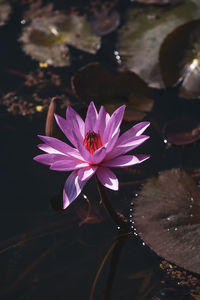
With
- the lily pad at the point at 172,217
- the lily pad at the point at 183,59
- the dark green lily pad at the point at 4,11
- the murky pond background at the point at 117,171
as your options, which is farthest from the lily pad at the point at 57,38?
the lily pad at the point at 172,217

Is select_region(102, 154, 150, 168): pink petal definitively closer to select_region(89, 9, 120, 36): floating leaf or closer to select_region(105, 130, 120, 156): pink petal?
select_region(105, 130, 120, 156): pink petal

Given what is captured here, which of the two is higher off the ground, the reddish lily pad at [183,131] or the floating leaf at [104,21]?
the floating leaf at [104,21]

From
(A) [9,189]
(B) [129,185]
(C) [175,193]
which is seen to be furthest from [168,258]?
(A) [9,189]

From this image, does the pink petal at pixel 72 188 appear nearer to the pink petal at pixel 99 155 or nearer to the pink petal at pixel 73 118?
the pink petal at pixel 99 155

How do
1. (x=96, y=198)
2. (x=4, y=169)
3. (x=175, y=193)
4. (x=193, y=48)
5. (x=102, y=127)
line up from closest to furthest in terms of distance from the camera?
(x=102, y=127), (x=175, y=193), (x=96, y=198), (x=4, y=169), (x=193, y=48)

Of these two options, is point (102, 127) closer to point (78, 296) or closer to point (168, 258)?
point (168, 258)

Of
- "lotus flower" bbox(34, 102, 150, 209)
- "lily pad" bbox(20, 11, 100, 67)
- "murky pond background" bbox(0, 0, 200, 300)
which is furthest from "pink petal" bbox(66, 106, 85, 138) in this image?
"lily pad" bbox(20, 11, 100, 67)

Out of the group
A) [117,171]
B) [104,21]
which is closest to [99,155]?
[117,171]
